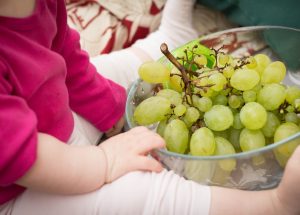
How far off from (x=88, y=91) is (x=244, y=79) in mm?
347

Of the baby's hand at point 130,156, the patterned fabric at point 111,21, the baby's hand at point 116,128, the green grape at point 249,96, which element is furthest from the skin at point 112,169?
the patterned fabric at point 111,21

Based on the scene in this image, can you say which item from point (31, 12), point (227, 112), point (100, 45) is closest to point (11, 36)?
point (31, 12)

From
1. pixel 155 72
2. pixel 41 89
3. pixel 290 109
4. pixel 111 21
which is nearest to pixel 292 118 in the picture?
pixel 290 109

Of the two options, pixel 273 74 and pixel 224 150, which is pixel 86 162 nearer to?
pixel 224 150

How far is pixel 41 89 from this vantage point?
673 millimetres

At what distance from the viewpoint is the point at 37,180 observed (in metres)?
0.60

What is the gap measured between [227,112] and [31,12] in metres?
0.34

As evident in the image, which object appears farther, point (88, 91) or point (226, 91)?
point (88, 91)

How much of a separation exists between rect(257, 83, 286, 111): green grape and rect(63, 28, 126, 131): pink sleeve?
1.13 ft

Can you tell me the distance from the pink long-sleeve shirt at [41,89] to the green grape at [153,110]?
149 mm

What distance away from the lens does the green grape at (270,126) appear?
24.4 inches

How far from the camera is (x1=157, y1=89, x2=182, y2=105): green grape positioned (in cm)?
66

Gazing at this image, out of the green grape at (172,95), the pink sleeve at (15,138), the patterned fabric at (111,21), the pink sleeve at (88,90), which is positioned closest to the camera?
the pink sleeve at (15,138)

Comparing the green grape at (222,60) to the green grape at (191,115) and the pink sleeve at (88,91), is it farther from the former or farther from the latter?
the pink sleeve at (88,91)
